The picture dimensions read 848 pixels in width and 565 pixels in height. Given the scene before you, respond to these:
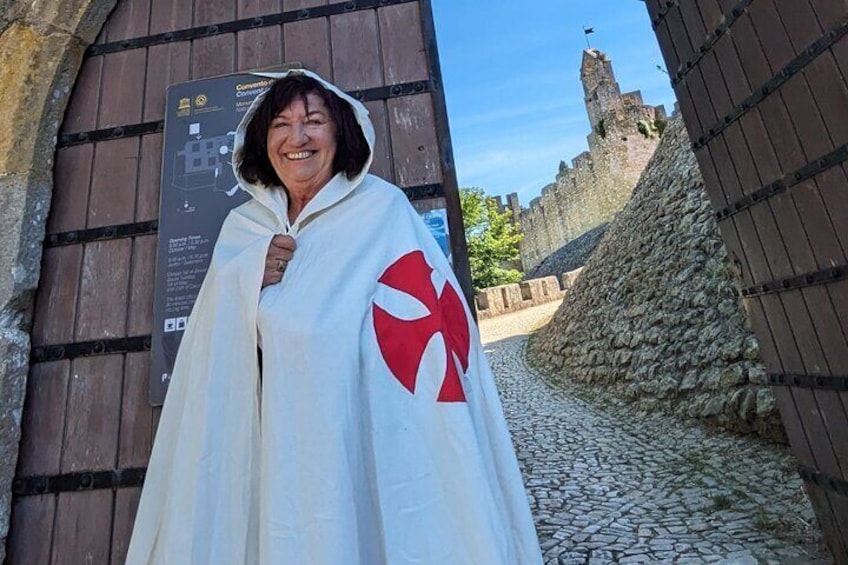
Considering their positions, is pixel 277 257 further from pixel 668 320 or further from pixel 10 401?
pixel 668 320

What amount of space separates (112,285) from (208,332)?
0.77m

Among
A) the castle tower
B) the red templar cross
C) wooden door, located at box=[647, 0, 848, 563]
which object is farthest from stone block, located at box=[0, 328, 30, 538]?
the castle tower

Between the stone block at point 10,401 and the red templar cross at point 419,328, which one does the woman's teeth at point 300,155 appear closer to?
the red templar cross at point 419,328

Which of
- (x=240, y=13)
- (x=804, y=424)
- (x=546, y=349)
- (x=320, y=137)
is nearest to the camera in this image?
(x=320, y=137)

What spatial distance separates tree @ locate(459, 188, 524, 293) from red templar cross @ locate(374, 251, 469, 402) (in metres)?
16.7

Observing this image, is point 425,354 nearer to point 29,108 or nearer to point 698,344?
point 29,108

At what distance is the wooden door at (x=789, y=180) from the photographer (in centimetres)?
165

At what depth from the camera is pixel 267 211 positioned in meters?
1.23

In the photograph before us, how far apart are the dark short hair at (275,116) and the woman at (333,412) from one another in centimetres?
7

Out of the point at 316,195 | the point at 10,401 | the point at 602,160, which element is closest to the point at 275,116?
the point at 316,195

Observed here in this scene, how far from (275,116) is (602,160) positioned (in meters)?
20.0

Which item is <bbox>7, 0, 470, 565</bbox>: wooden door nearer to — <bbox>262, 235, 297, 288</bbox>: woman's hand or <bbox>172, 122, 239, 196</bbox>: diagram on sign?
<bbox>172, 122, 239, 196</bbox>: diagram on sign

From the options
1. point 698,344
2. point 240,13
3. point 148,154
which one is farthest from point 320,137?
point 698,344

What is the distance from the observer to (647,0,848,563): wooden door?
1652 mm
